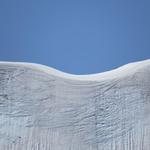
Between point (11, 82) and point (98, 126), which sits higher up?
point (11, 82)

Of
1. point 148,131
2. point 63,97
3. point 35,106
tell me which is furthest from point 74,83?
point 148,131

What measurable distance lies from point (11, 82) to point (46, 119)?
321 mm

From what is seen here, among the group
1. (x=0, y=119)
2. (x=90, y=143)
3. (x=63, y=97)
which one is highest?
(x=63, y=97)

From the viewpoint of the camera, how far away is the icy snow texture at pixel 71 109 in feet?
6.55

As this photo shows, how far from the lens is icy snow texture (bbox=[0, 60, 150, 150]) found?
200cm

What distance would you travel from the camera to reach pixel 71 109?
2.04 metres

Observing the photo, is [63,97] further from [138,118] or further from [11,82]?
[138,118]

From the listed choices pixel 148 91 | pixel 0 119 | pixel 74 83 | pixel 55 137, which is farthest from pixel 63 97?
pixel 148 91

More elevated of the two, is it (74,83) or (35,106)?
(74,83)

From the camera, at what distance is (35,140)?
1987 mm

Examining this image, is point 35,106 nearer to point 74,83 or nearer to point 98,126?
point 74,83

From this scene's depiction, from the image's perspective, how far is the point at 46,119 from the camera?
2008mm

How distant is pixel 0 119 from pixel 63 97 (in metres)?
0.42

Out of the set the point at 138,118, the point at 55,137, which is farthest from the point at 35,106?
the point at 138,118
